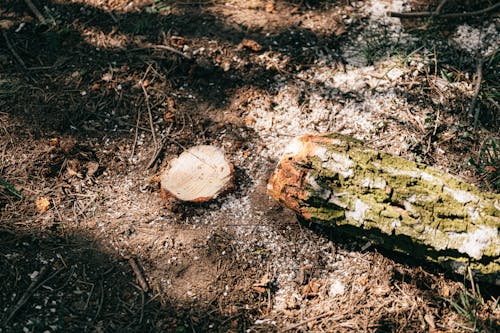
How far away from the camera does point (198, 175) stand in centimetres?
308

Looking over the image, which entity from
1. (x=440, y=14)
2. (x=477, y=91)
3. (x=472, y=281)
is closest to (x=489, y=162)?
(x=477, y=91)

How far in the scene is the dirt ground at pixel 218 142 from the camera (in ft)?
8.88

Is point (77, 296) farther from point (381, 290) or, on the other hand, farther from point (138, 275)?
point (381, 290)

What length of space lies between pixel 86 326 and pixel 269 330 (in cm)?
109

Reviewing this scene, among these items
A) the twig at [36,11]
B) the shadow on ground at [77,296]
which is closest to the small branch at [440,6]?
the shadow on ground at [77,296]

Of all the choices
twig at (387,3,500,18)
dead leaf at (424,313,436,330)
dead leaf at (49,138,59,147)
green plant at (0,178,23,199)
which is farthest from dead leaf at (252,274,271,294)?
twig at (387,3,500,18)

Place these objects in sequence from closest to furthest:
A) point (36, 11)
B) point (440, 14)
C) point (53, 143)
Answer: point (53, 143)
point (440, 14)
point (36, 11)

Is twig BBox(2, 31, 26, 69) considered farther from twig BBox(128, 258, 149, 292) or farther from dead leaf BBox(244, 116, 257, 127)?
twig BBox(128, 258, 149, 292)

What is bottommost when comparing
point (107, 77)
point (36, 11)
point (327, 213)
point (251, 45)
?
point (327, 213)

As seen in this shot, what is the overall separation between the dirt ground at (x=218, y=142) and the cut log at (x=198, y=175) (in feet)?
0.45

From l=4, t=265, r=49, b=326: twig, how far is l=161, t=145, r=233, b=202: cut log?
930 millimetres

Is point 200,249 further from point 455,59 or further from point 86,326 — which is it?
point 455,59

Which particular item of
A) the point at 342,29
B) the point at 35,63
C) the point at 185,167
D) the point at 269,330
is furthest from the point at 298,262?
the point at 35,63

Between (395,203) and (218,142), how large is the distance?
1.46 meters
